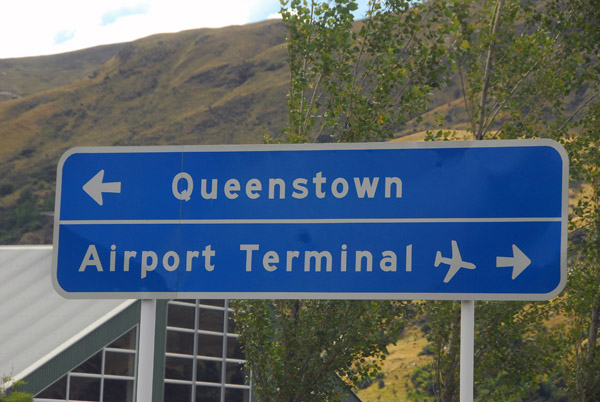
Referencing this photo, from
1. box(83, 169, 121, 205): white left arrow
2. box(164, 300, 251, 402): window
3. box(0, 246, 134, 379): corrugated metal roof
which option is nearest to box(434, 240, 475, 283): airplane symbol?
box(83, 169, 121, 205): white left arrow

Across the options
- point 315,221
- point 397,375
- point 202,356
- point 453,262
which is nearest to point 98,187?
point 315,221

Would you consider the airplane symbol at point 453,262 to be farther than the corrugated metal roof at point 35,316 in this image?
No

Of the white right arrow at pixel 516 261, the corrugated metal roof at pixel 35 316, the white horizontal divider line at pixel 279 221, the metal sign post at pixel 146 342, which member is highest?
the corrugated metal roof at pixel 35 316

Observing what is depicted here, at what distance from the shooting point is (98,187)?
3502 millimetres

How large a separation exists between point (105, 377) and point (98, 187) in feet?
73.4

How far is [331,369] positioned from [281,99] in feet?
401

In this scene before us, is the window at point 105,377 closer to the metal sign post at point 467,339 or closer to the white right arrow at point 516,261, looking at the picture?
the metal sign post at point 467,339

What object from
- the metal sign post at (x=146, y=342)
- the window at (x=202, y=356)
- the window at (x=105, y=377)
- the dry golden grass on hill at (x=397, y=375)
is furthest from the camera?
the dry golden grass on hill at (x=397, y=375)

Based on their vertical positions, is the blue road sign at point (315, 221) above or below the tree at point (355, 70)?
below

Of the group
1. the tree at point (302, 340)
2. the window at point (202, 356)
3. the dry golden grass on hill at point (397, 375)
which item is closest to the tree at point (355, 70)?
the tree at point (302, 340)

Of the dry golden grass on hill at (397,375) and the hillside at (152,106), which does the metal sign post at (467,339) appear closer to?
the dry golden grass on hill at (397,375)

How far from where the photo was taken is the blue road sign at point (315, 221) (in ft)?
10.7

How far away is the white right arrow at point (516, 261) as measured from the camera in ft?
10.6

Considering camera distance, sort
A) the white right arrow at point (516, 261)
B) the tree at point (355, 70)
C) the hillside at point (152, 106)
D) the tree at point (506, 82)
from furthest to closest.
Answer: the hillside at point (152, 106)
the tree at point (506, 82)
the tree at point (355, 70)
the white right arrow at point (516, 261)
